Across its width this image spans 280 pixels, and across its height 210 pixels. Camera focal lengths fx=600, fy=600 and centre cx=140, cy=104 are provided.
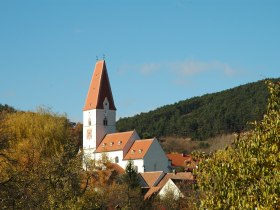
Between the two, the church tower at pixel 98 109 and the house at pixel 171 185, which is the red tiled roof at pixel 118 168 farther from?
the church tower at pixel 98 109

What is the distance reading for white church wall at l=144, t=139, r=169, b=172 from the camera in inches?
3693

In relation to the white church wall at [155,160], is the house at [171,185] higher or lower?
lower

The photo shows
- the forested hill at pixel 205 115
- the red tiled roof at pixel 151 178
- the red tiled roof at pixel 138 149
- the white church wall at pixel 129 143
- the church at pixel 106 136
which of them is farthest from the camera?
the forested hill at pixel 205 115

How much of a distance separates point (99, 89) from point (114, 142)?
9.75 m

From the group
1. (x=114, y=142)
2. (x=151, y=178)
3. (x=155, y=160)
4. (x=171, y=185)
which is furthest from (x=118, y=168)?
(x=171, y=185)

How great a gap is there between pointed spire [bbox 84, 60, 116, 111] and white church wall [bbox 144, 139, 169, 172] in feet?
44.3

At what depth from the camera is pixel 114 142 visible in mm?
99312

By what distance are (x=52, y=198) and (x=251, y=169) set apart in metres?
14.3

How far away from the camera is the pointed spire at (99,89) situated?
335ft

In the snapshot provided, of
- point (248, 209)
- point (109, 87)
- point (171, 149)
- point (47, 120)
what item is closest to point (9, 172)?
point (248, 209)

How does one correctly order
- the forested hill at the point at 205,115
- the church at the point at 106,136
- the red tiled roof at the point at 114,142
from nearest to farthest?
the church at the point at 106,136 → the red tiled roof at the point at 114,142 → the forested hill at the point at 205,115

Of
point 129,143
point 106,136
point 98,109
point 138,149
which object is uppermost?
point 98,109

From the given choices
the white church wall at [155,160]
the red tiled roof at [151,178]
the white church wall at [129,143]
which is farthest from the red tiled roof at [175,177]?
the white church wall at [129,143]

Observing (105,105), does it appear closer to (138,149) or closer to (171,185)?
(138,149)
